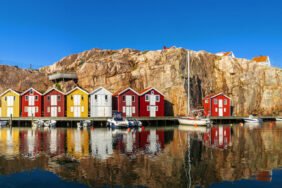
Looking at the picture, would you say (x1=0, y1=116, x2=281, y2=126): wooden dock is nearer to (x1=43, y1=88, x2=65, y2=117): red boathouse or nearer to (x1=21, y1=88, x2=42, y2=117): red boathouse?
(x1=21, y1=88, x2=42, y2=117): red boathouse

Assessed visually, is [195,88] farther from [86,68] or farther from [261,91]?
[86,68]

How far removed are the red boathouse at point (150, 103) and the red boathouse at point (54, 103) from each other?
874 inches

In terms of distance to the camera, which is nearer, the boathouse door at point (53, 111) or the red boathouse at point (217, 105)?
the boathouse door at point (53, 111)

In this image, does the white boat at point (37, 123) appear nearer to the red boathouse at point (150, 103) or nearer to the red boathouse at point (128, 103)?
the red boathouse at point (128, 103)

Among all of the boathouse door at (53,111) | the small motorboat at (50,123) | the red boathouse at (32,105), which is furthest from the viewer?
the red boathouse at (32,105)

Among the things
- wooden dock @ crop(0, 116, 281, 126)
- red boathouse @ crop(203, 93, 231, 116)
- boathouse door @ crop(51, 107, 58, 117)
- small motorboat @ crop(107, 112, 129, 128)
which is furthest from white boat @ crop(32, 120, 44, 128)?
red boathouse @ crop(203, 93, 231, 116)

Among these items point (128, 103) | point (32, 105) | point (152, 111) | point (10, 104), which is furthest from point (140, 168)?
point (10, 104)

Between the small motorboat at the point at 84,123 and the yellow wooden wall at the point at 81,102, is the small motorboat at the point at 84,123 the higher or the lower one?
the lower one

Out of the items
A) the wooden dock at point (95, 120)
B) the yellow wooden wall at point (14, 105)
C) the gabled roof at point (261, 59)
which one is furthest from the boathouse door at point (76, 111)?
the gabled roof at point (261, 59)

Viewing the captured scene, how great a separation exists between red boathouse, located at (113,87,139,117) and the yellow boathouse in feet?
93.9

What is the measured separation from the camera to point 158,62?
96375 millimetres

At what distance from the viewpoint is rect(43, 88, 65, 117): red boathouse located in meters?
70.1

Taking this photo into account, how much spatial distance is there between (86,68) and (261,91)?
69108 millimetres

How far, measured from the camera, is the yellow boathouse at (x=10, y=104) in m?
71.1
